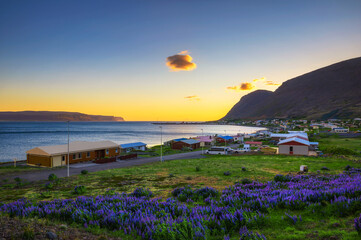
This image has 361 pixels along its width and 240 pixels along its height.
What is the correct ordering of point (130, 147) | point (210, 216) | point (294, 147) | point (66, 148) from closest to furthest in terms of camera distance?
point (210, 216)
point (66, 148)
point (294, 147)
point (130, 147)

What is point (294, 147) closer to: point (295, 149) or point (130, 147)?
point (295, 149)

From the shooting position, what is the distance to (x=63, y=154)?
45844mm

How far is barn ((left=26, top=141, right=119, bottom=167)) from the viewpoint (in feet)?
145

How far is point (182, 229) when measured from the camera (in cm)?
568

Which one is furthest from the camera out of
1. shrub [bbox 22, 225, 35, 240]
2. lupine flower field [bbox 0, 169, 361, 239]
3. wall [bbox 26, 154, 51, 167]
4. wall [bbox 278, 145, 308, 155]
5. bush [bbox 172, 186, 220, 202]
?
wall [bbox 278, 145, 308, 155]

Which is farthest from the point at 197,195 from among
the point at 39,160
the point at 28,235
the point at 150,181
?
the point at 39,160

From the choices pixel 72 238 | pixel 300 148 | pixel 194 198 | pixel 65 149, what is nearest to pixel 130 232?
pixel 72 238

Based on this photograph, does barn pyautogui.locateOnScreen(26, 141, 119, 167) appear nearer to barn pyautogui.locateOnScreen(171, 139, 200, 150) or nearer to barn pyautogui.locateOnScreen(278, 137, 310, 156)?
barn pyautogui.locateOnScreen(171, 139, 200, 150)

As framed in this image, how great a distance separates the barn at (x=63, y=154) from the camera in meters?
44.2

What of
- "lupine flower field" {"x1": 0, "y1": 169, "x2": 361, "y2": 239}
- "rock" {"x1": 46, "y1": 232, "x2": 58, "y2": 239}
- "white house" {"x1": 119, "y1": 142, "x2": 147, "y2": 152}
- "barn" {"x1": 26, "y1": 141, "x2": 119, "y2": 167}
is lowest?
"white house" {"x1": 119, "y1": 142, "x2": 147, "y2": 152}

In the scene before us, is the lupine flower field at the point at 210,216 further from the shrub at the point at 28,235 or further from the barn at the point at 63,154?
the barn at the point at 63,154

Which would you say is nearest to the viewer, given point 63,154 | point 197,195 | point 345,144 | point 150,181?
point 197,195

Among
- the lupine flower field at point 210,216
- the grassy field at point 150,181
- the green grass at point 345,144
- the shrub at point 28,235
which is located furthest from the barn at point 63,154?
the green grass at point 345,144

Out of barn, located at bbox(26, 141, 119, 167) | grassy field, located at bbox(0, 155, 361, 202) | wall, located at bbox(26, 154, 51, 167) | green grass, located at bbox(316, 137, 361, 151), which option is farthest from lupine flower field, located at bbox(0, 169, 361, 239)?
green grass, located at bbox(316, 137, 361, 151)
